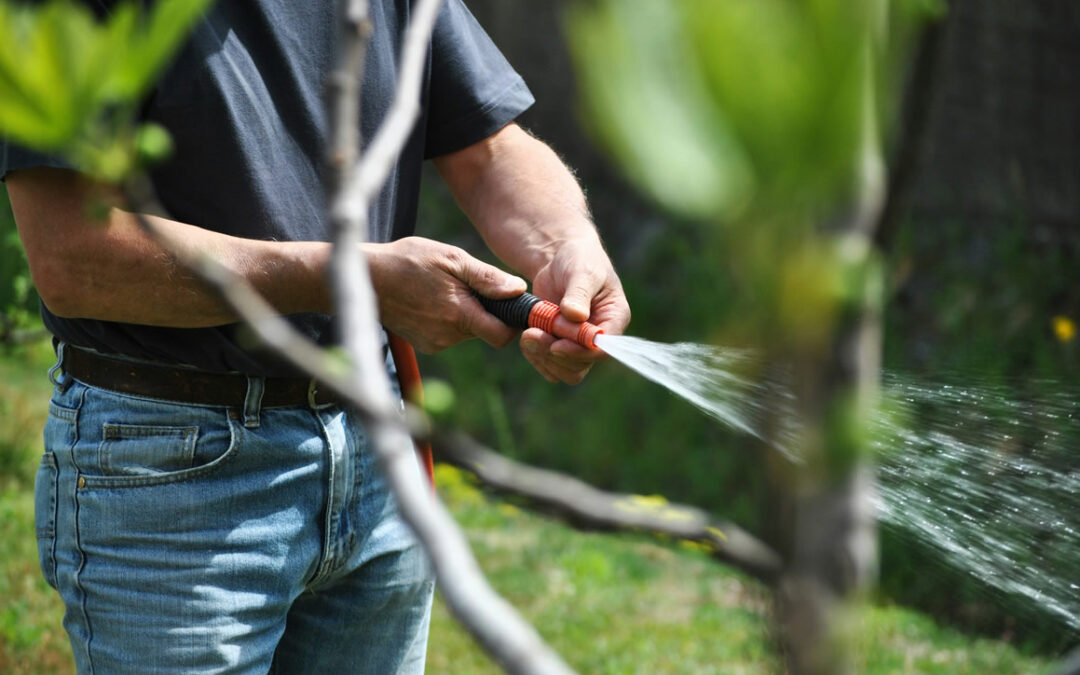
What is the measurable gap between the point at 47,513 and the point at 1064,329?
4126mm

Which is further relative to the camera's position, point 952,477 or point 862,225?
point 952,477

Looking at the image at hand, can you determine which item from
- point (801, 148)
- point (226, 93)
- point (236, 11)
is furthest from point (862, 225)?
point (236, 11)

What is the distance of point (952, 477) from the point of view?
1.43m

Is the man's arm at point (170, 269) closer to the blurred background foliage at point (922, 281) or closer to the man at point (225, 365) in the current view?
the man at point (225, 365)

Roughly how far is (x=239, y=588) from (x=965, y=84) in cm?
454

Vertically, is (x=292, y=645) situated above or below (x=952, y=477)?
below

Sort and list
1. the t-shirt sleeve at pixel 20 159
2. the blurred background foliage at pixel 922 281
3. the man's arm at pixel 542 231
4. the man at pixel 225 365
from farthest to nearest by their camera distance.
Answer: the blurred background foliage at pixel 922 281, the man's arm at pixel 542 231, the man at pixel 225 365, the t-shirt sleeve at pixel 20 159

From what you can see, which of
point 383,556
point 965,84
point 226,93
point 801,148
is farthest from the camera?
point 965,84

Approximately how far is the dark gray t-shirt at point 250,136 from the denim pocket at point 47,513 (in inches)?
8.4

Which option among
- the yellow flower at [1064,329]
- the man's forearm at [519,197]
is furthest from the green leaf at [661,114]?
the yellow flower at [1064,329]

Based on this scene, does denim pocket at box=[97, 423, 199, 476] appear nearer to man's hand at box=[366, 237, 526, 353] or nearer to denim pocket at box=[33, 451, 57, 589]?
denim pocket at box=[33, 451, 57, 589]

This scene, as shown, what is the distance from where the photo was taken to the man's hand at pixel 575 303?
5.96ft

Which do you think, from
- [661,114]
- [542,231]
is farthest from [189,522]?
[661,114]

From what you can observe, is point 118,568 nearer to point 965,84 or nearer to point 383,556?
point 383,556
